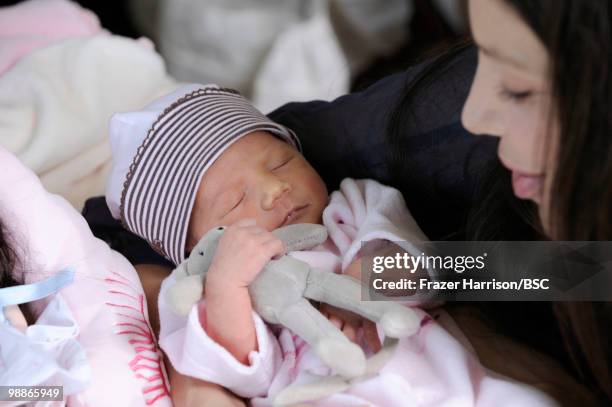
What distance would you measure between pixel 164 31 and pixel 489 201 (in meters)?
1.17

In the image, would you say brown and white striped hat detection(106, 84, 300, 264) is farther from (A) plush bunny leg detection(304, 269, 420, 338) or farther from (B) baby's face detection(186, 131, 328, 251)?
(A) plush bunny leg detection(304, 269, 420, 338)

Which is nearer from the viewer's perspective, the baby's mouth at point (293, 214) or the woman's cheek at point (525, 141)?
the woman's cheek at point (525, 141)

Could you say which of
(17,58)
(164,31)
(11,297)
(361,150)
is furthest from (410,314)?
(164,31)

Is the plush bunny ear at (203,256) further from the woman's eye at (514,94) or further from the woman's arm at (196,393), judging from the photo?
the woman's eye at (514,94)

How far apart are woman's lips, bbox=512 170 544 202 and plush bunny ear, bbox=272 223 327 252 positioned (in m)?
0.30

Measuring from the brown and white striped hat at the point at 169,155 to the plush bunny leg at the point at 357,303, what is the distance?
0.26m

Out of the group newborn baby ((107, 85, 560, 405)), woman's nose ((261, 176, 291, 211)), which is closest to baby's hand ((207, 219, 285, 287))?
newborn baby ((107, 85, 560, 405))

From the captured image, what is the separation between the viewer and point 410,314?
0.84 metres

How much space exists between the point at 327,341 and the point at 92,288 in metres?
0.35

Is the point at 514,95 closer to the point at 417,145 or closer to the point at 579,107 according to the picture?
the point at 579,107

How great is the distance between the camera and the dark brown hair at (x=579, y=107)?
58cm

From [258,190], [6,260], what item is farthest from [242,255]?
[6,260]

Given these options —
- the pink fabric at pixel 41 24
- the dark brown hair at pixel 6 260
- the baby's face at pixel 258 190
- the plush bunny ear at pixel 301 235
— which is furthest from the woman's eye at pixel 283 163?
the pink fabric at pixel 41 24

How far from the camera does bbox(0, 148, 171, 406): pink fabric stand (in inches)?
36.1
